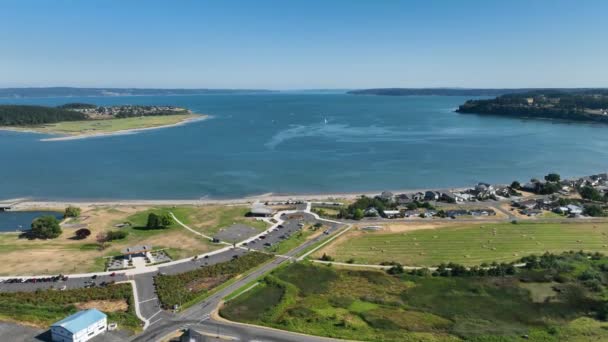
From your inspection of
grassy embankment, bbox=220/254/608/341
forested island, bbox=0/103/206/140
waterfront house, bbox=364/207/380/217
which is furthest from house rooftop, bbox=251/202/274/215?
forested island, bbox=0/103/206/140

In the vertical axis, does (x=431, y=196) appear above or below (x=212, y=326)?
above

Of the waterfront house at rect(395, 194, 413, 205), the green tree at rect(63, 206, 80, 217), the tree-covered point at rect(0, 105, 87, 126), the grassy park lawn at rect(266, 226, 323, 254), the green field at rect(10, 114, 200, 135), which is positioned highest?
the tree-covered point at rect(0, 105, 87, 126)

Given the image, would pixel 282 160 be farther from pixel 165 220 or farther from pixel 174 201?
pixel 165 220

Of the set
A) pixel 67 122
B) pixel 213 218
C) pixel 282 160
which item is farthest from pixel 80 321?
pixel 67 122

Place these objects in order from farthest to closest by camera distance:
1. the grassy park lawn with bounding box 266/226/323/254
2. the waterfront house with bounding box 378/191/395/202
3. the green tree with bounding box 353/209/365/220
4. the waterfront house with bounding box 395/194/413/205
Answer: the waterfront house with bounding box 378/191/395/202 < the waterfront house with bounding box 395/194/413/205 < the green tree with bounding box 353/209/365/220 < the grassy park lawn with bounding box 266/226/323/254

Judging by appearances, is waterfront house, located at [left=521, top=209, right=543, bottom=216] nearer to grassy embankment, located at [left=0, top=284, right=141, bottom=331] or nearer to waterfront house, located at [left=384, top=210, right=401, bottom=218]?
waterfront house, located at [left=384, top=210, right=401, bottom=218]

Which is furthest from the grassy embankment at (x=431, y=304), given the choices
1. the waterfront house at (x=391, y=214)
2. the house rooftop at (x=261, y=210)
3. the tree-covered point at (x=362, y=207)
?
the waterfront house at (x=391, y=214)
